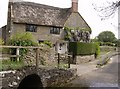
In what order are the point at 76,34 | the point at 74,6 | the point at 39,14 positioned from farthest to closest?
the point at 74,6, the point at 76,34, the point at 39,14

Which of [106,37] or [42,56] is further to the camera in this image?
[106,37]

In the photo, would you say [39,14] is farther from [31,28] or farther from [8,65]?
[8,65]

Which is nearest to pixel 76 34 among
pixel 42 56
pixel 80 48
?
pixel 80 48

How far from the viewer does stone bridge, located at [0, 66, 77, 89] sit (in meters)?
12.8

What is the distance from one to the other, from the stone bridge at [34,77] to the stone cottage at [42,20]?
15.6m

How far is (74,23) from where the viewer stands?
40.4 m

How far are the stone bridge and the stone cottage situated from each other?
613 inches

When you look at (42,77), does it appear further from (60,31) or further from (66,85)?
(60,31)

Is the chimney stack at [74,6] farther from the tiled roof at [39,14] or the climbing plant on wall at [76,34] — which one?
the climbing plant on wall at [76,34]

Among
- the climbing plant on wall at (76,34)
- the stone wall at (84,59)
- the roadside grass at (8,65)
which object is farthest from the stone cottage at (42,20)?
the roadside grass at (8,65)

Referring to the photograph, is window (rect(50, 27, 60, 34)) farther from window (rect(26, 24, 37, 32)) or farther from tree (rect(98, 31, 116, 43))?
tree (rect(98, 31, 116, 43))

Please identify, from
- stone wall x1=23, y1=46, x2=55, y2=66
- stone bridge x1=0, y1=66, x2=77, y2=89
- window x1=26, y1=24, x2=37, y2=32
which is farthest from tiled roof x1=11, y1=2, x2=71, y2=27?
stone bridge x1=0, y1=66, x2=77, y2=89

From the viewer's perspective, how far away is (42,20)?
120 feet

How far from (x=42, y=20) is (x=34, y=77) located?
842 inches
